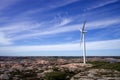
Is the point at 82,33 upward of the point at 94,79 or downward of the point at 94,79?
upward

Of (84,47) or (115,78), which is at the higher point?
(84,47)

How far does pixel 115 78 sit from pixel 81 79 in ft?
29.3

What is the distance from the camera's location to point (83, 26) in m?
91.1

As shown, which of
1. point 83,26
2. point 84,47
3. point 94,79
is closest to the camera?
point 94,79

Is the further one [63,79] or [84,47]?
[84,47]

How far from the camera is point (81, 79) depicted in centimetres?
5375

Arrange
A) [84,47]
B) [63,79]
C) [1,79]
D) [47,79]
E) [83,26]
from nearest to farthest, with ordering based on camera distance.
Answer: [47,79] < [63,79] < [1,79] < [83,26] < [84,47]

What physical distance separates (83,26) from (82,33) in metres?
5.31

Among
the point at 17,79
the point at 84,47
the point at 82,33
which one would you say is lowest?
the point at 17,79

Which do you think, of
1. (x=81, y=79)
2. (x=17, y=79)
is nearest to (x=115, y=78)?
(x=81, y=79)

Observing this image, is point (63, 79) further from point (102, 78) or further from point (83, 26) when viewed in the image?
point (83, 26)

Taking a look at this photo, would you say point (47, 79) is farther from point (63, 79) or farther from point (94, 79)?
point (94, 79)

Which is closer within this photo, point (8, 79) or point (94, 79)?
point (94, 79)

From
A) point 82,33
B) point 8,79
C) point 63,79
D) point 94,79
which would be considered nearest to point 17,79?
point 8,79
